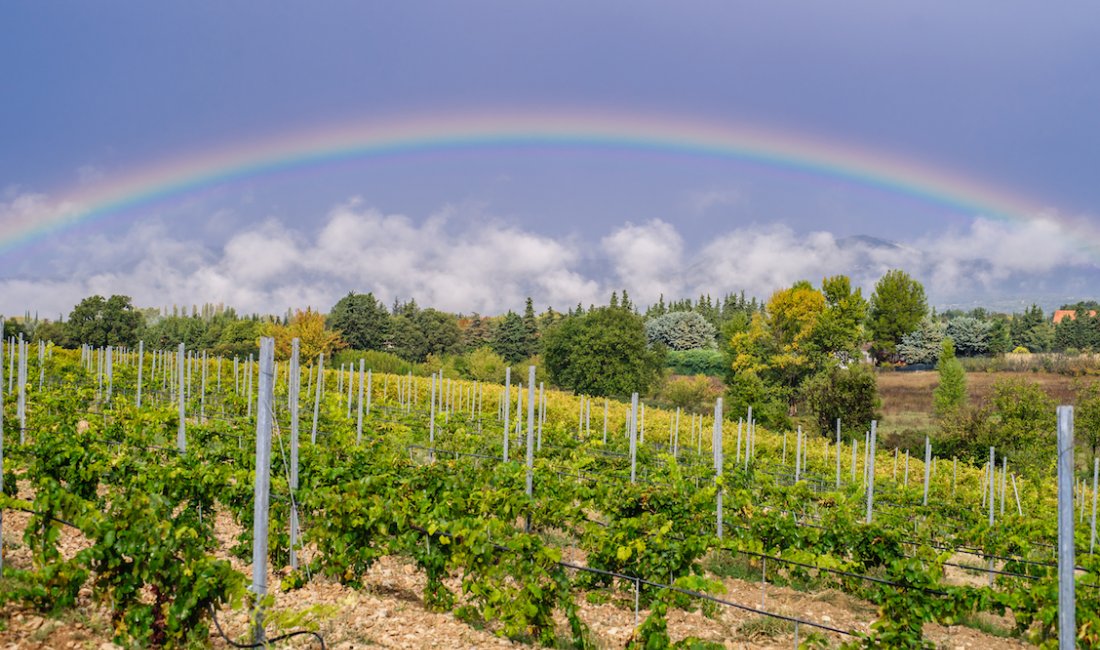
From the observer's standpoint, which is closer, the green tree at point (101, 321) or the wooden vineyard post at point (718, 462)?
the wooden vineyard post at point (718, 462)

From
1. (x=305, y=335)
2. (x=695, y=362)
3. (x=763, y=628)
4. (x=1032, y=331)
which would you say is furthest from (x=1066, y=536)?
(x=1032, y=331)

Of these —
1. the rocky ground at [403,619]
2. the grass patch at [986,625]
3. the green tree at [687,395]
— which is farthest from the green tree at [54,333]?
the grass patch at [986,625]

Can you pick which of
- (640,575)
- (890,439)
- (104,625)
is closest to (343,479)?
(104,625)

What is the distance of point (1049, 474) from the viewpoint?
21.8 meters

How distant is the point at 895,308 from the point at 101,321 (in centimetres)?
6075

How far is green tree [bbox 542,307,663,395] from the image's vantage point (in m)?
40.0

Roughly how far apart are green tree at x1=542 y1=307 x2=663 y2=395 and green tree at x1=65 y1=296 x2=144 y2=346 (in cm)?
3118

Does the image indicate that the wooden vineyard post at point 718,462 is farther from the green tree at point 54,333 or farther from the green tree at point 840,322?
the green tree at point 54,333

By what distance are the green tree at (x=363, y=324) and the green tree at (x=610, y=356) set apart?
2373 centimetres

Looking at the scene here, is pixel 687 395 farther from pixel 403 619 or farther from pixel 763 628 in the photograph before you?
pixel 403 619

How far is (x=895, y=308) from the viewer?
61.4 metres

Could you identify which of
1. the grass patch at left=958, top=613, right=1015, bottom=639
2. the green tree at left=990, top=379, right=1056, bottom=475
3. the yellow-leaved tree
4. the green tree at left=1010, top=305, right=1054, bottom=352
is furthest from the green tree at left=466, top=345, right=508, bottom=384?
the green tree at left=1010, top=305, right=1054, bottom=352

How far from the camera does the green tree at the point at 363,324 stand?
59.7 m

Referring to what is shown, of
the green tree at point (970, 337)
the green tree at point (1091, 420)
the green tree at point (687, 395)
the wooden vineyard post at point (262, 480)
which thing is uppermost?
the green tree at point (970, 337)
